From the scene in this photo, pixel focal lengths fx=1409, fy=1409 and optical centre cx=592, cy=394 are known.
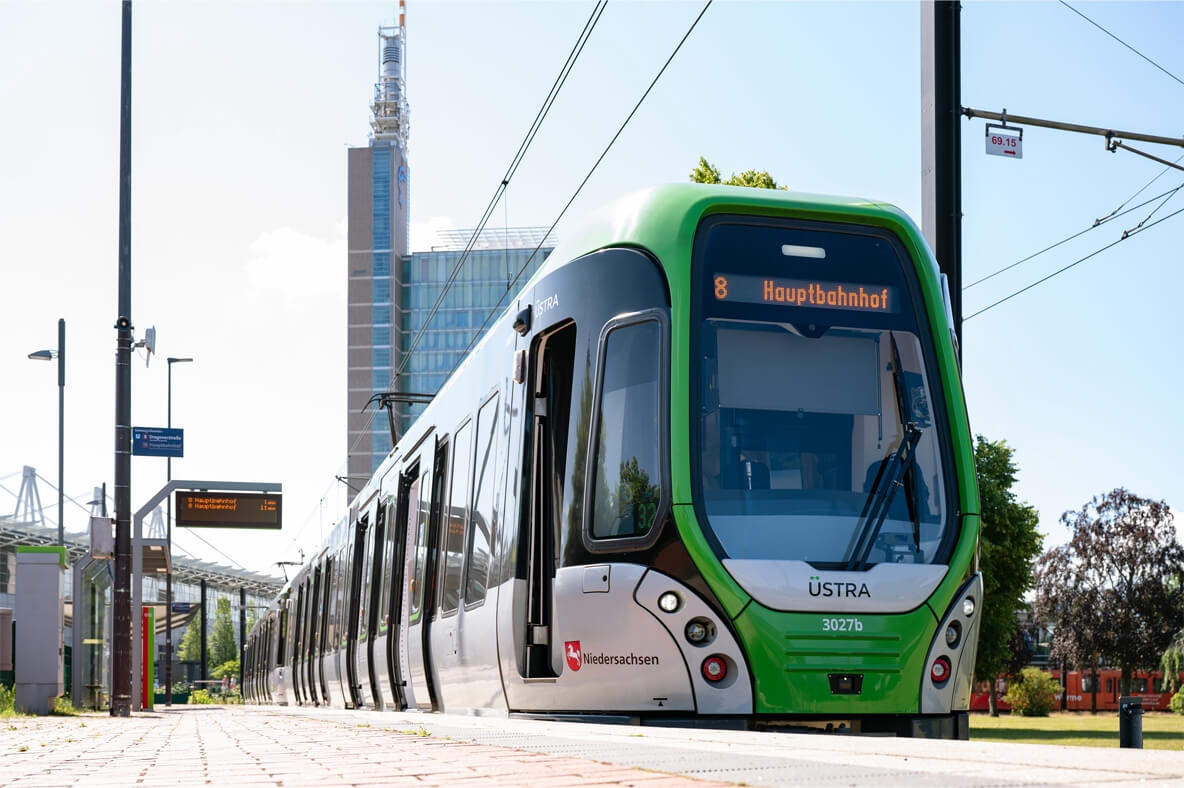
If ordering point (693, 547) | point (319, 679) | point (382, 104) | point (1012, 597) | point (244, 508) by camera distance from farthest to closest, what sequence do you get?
point (382, 104), point (1012, 597), point (244, 508), point (319, 679), point (693, 547)

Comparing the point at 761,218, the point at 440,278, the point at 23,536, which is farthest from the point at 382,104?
the point at 761,218

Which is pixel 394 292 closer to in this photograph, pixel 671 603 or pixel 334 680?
pixel 334 680

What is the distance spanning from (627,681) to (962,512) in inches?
90.7

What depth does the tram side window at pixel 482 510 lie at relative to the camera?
Result: 10547 mm

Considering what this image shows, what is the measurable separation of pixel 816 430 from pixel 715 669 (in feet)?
5.22

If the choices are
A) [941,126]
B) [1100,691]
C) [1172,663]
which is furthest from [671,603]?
[1100,691]

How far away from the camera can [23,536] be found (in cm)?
6525

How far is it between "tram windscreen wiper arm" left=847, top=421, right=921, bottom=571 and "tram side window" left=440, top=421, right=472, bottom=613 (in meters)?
3.99

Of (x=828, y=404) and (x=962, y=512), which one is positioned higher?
(x=828, y=404)

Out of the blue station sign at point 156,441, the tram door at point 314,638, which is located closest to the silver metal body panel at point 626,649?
the blue station sign at point 156,441

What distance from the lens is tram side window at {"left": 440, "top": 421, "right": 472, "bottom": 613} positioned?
11.6m

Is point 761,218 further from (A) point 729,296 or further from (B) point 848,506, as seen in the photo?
(B) point 848,506

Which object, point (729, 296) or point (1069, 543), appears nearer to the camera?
point (729, 296)

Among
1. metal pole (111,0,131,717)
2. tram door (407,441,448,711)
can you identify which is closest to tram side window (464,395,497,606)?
tram door (407,441,448,711)
